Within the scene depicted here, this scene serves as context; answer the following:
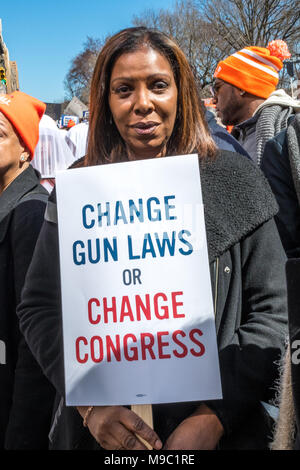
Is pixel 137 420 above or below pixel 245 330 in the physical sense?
below

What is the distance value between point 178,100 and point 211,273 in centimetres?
62

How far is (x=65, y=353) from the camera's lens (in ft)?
4.44

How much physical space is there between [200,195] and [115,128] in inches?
20.6

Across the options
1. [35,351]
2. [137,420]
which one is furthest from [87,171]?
[137,420]

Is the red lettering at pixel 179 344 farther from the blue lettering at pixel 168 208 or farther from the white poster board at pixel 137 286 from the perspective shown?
the blue lettering at pixel 168 208

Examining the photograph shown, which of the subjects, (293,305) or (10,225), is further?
(10,225)

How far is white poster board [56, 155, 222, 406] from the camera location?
1294 millimetres

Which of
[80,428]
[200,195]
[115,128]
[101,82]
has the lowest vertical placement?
[80,428]

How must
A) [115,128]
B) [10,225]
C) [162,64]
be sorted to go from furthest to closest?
1. [10,225]
2. [115,128]
3. [162,64]

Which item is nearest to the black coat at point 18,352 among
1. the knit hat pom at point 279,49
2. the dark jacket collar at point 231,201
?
the dark jacket collar at point 231,201

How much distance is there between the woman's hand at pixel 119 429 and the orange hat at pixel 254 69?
10.2ft

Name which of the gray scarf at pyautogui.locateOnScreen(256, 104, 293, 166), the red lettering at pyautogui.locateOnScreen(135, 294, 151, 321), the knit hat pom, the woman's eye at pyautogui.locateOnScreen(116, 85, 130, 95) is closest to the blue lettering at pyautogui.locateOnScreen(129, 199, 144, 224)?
the red lettering at pyautogui.locateOnScreen(135, 294, 151, 321)

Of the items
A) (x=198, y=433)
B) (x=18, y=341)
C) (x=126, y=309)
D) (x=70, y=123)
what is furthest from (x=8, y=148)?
(x=70, y=123)

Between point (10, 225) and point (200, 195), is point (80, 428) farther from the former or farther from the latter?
point (10, 225)
